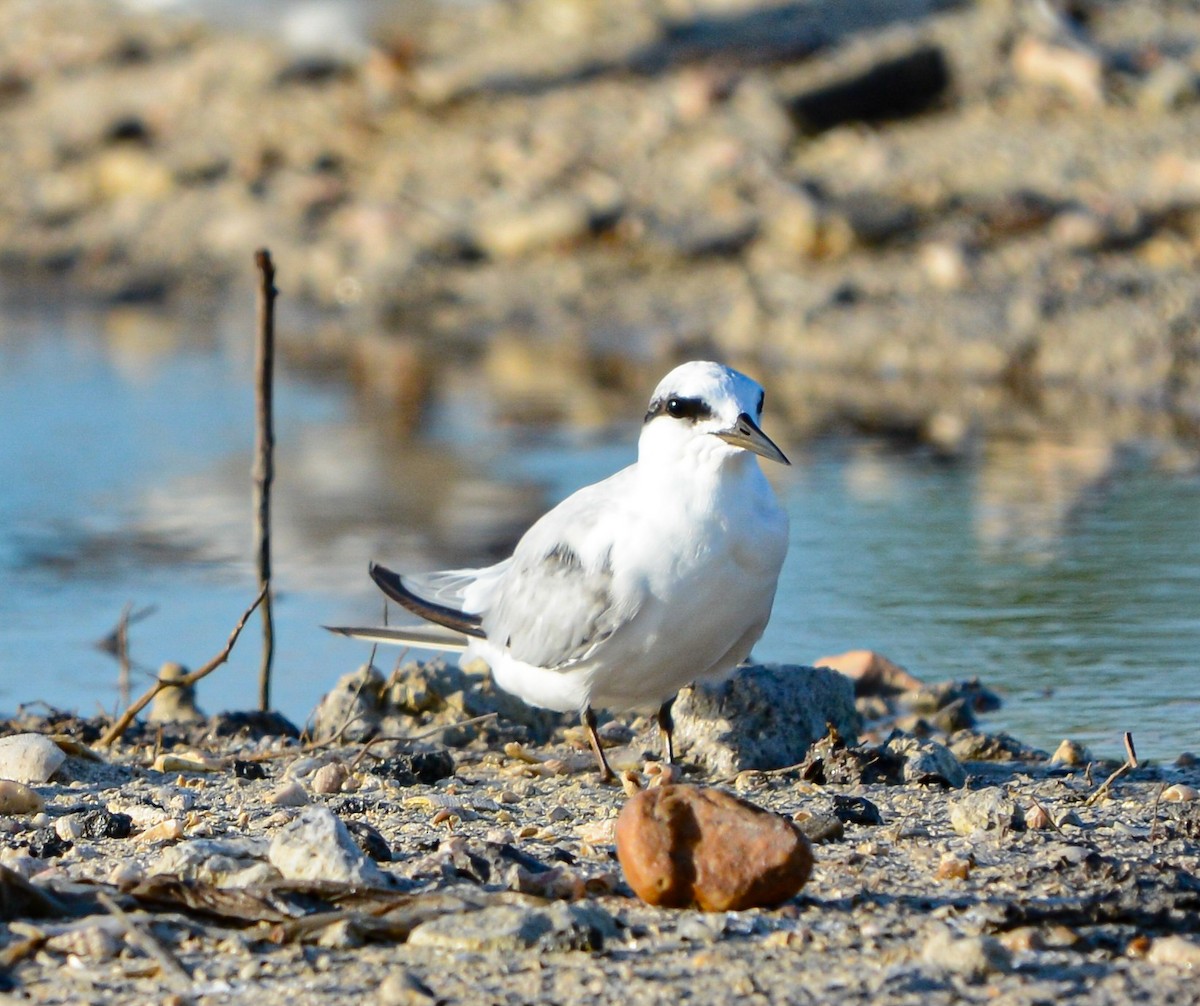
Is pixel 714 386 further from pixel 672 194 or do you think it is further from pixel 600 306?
pixel 672 194

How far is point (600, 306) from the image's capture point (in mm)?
10992

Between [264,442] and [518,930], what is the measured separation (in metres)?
2.11

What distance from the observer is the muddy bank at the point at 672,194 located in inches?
364

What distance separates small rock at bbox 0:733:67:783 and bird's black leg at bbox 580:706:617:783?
3.33ft

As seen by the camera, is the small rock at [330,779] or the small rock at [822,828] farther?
the small rock at [330,779]

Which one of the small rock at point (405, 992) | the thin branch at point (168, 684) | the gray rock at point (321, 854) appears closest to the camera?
the small rock at point (405, 992)

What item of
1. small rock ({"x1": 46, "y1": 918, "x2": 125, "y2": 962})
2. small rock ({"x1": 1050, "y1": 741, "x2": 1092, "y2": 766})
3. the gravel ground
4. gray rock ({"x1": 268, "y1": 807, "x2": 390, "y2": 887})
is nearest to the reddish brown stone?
the gravel ground

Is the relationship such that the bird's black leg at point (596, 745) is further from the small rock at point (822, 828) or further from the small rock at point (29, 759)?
the small rock at point (29, 759)

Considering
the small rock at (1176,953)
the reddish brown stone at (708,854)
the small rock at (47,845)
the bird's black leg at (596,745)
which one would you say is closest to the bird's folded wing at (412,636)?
the bird's black leg at (596,745)

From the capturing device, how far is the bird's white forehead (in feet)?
11.8

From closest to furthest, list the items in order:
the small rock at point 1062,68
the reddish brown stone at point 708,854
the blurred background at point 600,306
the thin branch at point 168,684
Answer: the reddish brown stone at point 708,854 → the thin branch at point 168,684 → the blurred background at point 600,306 → the small rock at point 1062,68

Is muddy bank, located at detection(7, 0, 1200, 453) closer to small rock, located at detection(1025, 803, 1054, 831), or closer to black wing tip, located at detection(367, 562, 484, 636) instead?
black wing tip, located at detection(367, 562, 484, 636)

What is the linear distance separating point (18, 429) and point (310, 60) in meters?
6.05

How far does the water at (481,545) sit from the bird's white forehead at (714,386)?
3.90 ft
